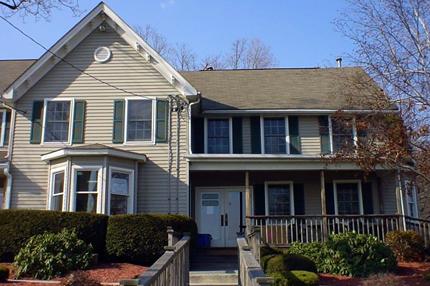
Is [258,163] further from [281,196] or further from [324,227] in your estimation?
[324,227]

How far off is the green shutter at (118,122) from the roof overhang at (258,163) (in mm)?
2446

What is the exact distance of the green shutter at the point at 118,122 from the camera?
15719 mm

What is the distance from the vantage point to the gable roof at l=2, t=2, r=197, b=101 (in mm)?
15906

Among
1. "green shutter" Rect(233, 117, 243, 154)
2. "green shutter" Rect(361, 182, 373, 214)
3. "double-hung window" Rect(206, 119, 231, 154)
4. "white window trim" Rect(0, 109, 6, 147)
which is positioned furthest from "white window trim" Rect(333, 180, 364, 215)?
"white window trim" Rect(0, 109, 6, 147)

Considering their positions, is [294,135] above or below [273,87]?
below

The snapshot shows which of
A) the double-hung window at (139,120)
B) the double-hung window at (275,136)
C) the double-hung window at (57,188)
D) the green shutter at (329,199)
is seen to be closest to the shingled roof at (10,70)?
the double-hung window at (57,188)

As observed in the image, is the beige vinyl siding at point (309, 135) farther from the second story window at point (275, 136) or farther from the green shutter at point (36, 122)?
the green shutter at point (36, 122)

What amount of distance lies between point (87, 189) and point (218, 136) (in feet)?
17.5

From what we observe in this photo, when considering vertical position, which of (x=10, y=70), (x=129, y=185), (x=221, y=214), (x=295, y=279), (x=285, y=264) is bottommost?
(x=295, y=279)

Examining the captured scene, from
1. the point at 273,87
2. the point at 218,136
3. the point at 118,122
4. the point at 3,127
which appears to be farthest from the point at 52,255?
the point at 273,87

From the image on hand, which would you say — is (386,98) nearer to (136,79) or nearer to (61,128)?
(136,79)

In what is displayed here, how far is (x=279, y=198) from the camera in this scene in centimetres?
1728

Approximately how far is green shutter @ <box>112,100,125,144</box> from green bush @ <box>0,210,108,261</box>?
3687 mm

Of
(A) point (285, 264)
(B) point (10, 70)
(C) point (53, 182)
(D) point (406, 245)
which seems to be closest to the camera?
(A) point (285, 264)
